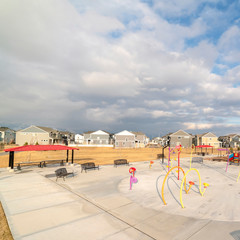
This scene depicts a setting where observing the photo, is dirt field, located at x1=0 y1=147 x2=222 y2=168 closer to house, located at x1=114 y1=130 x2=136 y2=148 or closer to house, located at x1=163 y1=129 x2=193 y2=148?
house, located at x1=114 y1=130 x2=136 y2=148

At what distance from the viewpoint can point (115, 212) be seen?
764cm

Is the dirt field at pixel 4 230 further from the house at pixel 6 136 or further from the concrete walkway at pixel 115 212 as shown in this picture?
the house at pixel 6 136

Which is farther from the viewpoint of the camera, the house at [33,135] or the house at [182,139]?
the house at [182,139]

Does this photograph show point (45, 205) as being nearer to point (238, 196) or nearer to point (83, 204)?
point (83, 204)

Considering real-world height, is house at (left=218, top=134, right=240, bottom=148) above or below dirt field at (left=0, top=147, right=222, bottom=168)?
above

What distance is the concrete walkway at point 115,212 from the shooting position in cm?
601

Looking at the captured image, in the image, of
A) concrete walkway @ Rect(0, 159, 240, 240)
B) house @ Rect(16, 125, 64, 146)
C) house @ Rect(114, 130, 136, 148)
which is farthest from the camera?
house @ Rect(114, 130, 136, 148)

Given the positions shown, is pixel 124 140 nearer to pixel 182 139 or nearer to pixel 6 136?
pixel 182 139

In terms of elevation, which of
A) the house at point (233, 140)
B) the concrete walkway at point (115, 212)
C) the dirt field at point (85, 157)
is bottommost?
the dirt field at point (85, 157)

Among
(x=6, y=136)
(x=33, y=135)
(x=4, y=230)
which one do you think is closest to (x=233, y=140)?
(x=33, y=135)

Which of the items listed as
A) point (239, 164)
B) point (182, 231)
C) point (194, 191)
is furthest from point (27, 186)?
point (239, 164)

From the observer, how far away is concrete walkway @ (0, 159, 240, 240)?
6.01 metres

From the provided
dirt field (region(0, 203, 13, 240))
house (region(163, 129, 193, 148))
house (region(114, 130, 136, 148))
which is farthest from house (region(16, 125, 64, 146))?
dirt field (region(0, 203, 13, 240))

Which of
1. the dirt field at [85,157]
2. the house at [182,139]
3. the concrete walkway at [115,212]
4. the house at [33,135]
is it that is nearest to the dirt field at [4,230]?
the concrete walkway at [115,212]
